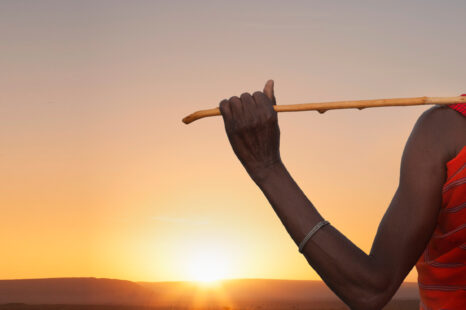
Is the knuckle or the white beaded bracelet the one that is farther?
the knuckle

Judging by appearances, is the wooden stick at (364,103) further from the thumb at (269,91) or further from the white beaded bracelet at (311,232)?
the white beaded bracelet at (311,232)

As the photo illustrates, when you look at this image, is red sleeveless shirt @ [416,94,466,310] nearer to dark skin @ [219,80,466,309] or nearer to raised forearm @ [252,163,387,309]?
dark skin @ [219,80,466,309]

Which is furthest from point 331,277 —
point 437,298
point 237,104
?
point 237,104

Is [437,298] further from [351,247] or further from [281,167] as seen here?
[281,167]

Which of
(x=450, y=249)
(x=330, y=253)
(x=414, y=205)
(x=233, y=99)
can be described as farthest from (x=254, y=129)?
(x=450, y=249)

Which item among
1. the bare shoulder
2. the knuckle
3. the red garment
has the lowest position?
the bare shoulder

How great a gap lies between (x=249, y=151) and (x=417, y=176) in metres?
0.86

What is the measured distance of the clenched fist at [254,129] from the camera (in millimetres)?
2848

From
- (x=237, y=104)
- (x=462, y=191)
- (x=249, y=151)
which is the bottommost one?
(x=462, y=191)

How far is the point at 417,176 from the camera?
262 centimetres

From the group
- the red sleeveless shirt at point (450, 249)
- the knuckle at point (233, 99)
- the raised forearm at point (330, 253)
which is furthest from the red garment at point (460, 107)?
the knuckle at point (233, 99)

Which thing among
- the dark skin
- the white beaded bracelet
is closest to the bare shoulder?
the dark skin

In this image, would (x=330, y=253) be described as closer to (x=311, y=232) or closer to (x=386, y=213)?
(x=311, y=232)

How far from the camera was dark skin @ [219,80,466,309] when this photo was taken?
2.63 m
